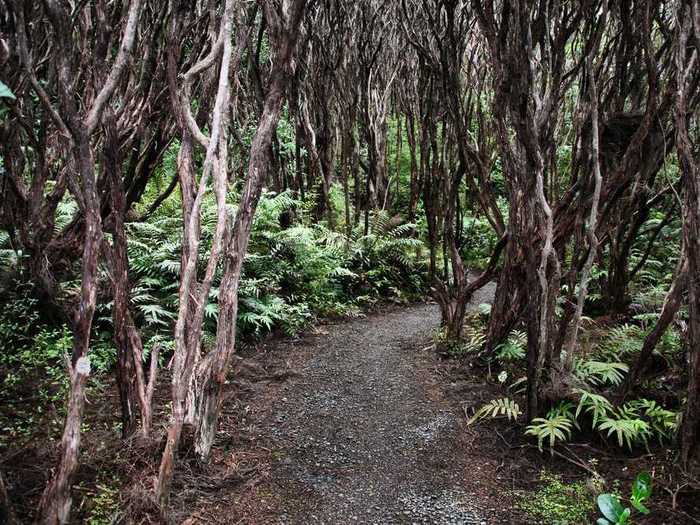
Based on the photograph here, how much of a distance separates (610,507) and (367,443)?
60.4 inches

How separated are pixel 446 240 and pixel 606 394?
8.19 feet

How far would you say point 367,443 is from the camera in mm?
3266

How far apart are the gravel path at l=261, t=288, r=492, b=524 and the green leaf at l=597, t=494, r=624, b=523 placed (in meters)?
0.62

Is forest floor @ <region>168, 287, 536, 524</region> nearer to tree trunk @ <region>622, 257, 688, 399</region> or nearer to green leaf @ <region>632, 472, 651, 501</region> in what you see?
green leaf @ <region>632, 472, 651, 501</region>

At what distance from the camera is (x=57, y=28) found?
1.98m

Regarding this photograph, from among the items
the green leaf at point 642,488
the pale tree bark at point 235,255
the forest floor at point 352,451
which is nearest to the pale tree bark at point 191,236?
the pale tree bark at point 235,255

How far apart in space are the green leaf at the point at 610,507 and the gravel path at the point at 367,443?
62cm

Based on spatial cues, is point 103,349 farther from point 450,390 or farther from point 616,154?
point 616,154

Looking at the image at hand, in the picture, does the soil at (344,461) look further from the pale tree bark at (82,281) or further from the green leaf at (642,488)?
the pale tree bark at (82,281)

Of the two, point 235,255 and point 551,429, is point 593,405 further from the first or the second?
point 235,255

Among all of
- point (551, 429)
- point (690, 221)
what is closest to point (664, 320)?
point (690, 221)

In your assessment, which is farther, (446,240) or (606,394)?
(446,240)

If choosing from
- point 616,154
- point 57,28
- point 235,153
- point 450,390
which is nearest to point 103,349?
point 57,28

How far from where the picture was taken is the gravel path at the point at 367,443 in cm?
261
